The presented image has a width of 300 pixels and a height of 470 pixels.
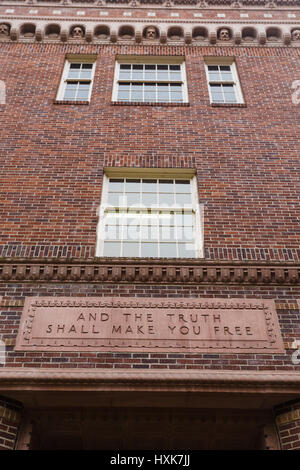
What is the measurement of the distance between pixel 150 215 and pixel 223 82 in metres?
4.96

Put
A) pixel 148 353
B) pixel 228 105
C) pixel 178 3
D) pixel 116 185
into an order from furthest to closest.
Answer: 1. pixel 178 3
2. pixel 228 105
3. pixel 116 185
4. pixel 148 353

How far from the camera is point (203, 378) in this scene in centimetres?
554

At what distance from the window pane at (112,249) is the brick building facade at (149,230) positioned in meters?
0.03

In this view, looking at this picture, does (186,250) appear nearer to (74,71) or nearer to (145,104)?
(145,104)

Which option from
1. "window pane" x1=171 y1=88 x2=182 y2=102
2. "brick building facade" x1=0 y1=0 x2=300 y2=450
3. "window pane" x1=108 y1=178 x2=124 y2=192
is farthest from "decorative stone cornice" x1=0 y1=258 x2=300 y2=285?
"window pane" x1=171 y1=88 x2=182 y2=102

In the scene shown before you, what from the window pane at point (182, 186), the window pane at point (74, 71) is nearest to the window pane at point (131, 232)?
the window pane at point (182, 186)

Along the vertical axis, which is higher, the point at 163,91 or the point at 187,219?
the point at 163,91

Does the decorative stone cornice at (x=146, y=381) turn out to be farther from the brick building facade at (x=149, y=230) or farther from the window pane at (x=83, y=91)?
the window pane at (x=83, y=91)

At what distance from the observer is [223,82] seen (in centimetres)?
1080

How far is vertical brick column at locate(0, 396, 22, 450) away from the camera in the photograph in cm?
534

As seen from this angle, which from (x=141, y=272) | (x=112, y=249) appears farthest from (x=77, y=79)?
(x=141, y=272)

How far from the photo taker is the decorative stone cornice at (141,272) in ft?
21.7

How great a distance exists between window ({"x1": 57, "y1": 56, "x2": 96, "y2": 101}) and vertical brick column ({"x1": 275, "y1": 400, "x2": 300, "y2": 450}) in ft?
26.5

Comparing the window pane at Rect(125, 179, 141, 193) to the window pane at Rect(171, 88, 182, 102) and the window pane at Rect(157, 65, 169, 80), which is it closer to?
the window pane at Rect(171, 88, 182, 102)
